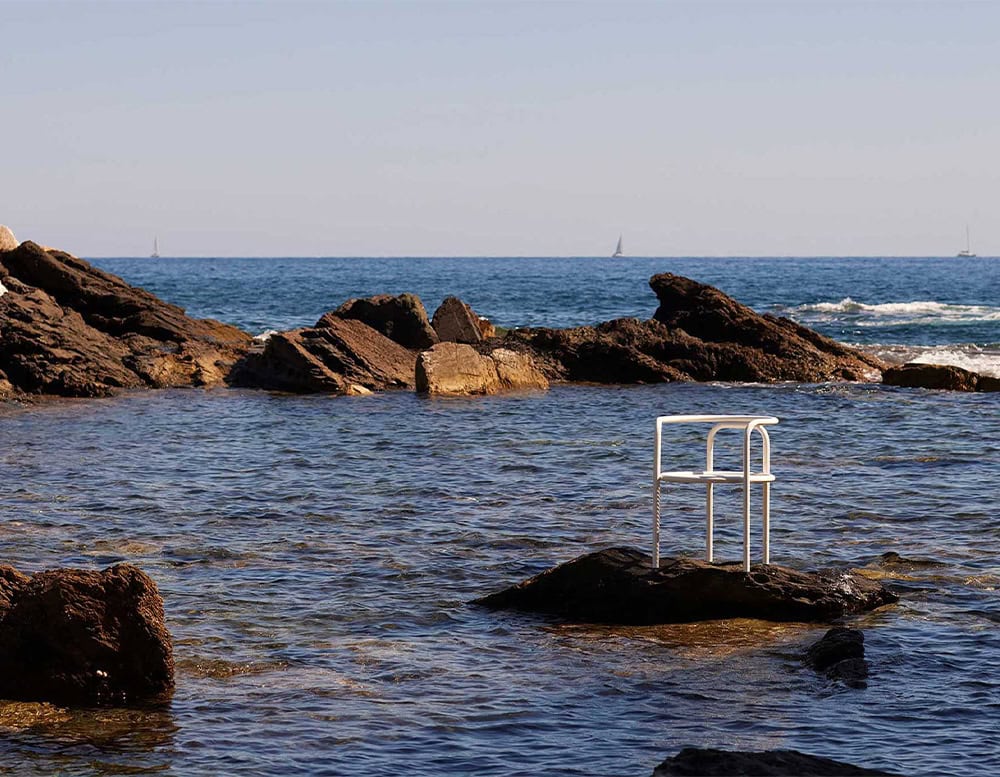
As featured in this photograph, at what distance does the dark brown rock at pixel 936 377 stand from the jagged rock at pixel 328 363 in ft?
33.1

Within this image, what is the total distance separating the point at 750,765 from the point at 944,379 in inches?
878

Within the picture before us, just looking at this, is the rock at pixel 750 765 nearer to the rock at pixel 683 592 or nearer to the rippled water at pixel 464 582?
the rippled water at pixel 464 582

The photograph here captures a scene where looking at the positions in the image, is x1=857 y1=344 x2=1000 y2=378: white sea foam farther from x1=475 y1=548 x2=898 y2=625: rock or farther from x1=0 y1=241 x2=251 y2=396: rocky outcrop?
x1=475 y1=548 x2=898 y2=625: rock

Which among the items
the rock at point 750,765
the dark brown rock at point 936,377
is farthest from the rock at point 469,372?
the rock at point 750,765

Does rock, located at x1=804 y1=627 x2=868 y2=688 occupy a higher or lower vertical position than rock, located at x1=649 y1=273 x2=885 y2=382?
lower

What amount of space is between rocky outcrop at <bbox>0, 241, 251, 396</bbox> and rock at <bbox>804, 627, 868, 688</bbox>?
63.4 feet

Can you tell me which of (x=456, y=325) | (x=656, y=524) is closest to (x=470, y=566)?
(x=656, y=524)

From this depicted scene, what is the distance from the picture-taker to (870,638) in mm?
9422

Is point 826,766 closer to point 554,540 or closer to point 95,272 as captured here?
point 554,540

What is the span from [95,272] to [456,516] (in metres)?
19.9

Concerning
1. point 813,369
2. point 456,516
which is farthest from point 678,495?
point 813,369

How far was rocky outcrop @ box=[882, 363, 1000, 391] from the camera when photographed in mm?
26656
